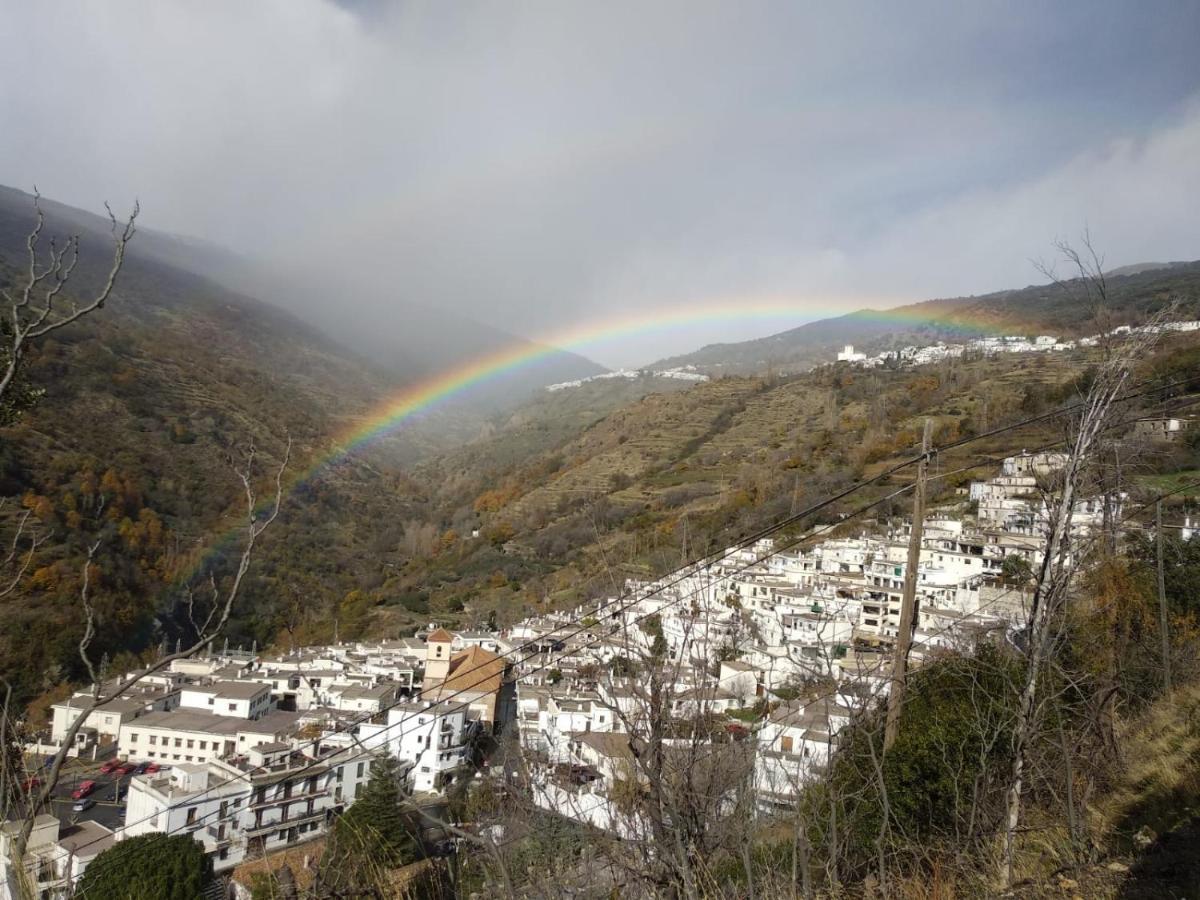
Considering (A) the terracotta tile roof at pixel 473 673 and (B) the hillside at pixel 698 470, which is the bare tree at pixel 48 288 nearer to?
(B) the hillside at pixel 698 470

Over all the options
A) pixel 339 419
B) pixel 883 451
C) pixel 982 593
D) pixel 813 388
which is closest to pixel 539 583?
pixel 883 451

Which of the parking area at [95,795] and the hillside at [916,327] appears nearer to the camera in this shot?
the parking area at [95,795]

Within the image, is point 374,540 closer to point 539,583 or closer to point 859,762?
point 539,583

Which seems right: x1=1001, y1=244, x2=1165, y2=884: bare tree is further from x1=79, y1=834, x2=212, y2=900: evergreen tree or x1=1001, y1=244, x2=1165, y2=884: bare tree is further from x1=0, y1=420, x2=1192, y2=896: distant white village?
x1=79, y1=834, x2=212, y2=900: evergreen tree

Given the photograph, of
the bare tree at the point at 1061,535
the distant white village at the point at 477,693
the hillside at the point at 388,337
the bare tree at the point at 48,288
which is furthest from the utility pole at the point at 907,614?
the hillside at the point at 388,337

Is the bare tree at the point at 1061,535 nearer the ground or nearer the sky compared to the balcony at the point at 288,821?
nearer the sky

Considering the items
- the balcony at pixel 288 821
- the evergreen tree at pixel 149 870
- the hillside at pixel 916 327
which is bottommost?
the balcony at pixel 288 821
